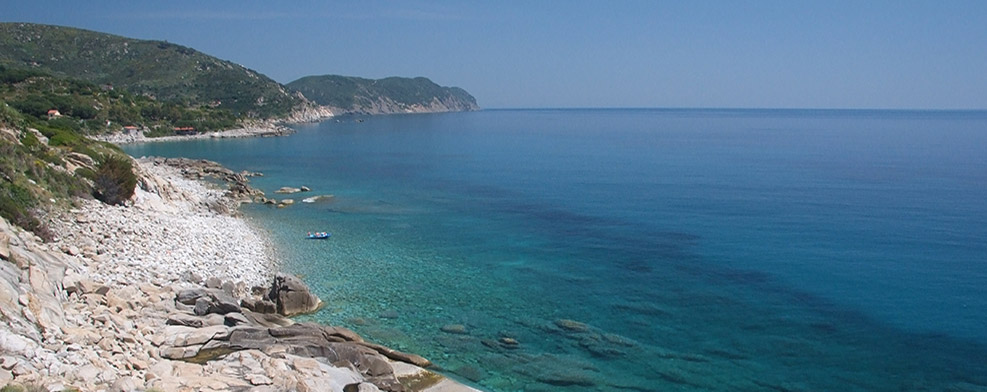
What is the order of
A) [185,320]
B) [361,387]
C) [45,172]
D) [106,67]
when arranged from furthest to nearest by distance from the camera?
[106,67], [45,172], [185,320], [361,387]

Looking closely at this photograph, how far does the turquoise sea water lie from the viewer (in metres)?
23.0

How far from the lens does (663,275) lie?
1310 inches

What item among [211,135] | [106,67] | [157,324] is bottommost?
[157,324]

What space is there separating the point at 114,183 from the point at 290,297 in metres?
17.5

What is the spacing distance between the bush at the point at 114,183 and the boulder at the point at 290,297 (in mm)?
15946

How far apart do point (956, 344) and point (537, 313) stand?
51.0ft

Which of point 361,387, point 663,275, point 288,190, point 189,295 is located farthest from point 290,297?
point 288,190

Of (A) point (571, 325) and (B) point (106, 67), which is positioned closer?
(A) point (571, 325)

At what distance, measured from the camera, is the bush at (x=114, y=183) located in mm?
36750

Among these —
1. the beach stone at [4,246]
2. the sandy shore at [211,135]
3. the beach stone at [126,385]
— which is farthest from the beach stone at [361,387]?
the sandy shore at [211,135]

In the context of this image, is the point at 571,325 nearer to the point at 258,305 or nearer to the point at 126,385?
the point at 258,305

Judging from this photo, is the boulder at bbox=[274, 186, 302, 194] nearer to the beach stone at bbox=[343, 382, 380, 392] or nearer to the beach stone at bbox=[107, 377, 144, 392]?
the beach stone at bbox=[343, 382, 380, 392]

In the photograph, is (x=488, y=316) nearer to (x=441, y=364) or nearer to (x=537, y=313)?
(x=537, y=313)

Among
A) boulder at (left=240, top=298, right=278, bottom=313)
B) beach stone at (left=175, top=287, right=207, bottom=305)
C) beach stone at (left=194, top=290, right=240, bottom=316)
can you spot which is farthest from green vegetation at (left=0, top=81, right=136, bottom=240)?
boulder at (left=240, top=298, right=278, bottom=313)
